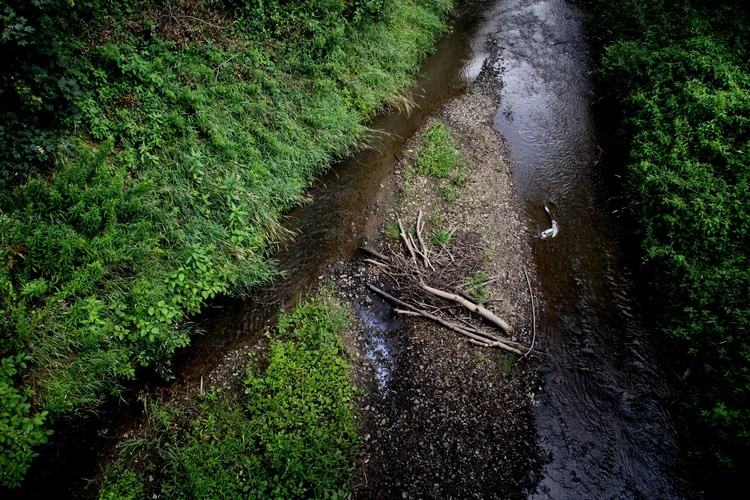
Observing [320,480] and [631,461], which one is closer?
[320,480]

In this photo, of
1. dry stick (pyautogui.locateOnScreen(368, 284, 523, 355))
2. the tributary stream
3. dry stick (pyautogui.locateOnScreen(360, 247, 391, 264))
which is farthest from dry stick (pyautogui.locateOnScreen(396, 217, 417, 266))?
dry stick (pyautogui.locateOnScreen(368, 284, 523, 355))

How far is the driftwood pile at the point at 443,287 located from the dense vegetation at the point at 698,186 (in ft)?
11.0

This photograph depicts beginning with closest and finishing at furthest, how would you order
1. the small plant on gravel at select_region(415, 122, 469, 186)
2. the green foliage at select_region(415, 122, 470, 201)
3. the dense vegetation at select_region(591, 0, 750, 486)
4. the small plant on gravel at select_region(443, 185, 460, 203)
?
the dense vegetation at select_region(591, 0, 750, 486), the small plant on gravel at select_region(443, 185, 460, 203), the green foliage at select_region(415, 122, 470, 201), the small plant on gravel at select_region(415, 122, 469, 186)

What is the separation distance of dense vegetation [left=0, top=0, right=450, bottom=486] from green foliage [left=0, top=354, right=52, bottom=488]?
2 cm

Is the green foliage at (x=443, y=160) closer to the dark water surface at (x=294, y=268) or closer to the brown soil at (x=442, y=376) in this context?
the brown soil at (x=442, y=376)

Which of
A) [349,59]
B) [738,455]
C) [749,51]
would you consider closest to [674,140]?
[749,51]

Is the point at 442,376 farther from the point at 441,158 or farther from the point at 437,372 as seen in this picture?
the point at 441,158

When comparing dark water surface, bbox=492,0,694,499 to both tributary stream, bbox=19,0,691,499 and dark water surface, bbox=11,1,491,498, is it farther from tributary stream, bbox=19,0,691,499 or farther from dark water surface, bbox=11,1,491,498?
dark water surface, bbox=11,1,491,498

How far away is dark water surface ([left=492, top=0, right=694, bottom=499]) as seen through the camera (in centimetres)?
659

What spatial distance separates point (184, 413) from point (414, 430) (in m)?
4.02

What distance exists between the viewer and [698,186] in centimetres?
931

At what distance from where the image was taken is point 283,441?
621cm

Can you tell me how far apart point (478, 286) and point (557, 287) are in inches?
79.2

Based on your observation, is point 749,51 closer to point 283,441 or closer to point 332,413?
point 332,413
